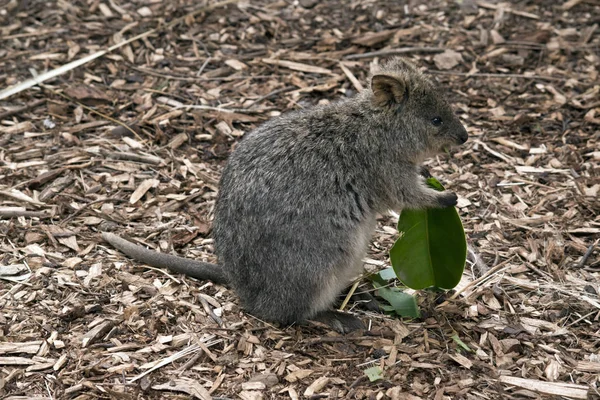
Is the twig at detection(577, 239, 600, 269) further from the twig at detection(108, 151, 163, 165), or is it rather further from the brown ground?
the twig at detection(108, 151, 163, 165)

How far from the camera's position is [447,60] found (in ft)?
31.3

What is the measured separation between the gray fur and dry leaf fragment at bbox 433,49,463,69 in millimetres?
3098

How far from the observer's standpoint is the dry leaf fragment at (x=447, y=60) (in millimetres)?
9484

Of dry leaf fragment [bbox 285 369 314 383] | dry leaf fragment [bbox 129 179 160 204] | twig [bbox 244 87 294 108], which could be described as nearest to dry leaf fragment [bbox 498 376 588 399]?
dry leaf fragment [bbox 285 369 314 383]

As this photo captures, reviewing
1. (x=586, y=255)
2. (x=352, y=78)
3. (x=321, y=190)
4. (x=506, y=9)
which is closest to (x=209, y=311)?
(x=321, y=190)

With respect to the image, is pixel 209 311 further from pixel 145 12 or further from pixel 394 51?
pixel 145 12

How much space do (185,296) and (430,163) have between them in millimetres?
3054

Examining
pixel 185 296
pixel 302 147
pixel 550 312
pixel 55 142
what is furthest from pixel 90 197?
pixel 550 312

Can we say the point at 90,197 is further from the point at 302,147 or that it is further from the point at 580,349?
the point at 580,349

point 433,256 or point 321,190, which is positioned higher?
point 321,190

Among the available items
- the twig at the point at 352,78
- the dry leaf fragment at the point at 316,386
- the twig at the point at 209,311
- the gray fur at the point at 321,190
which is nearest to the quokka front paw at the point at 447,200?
the gray fur at the point at 321,190

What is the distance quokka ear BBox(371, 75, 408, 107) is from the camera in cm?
617

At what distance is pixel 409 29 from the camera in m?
10.1

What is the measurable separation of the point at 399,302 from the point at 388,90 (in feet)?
5.26
